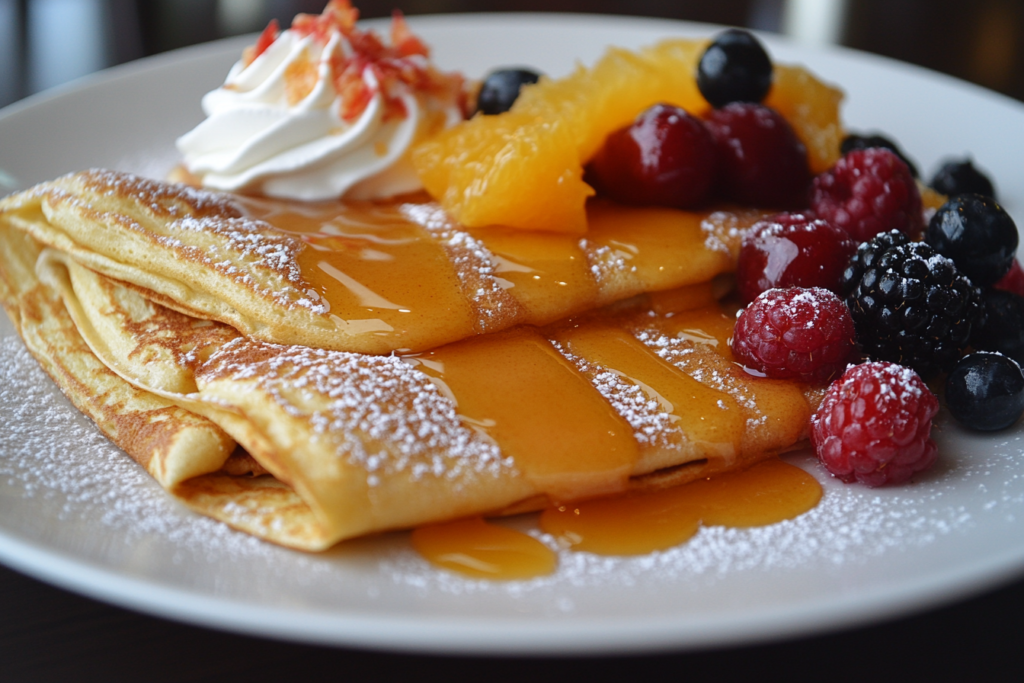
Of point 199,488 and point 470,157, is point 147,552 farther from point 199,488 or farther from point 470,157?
point 470,157

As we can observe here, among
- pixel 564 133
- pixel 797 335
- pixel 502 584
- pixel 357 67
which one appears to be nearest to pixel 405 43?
→ pixel 357 67

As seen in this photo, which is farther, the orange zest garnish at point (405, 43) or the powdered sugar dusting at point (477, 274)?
the orange zest garnish at point (405, 43)

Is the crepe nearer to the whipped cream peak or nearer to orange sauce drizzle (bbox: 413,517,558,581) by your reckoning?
the whipped cream peak

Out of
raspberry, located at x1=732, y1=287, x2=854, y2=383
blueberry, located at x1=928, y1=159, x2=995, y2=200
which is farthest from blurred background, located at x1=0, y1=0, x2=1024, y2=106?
raspberry, located at x1=732, y1=287, x2=854, y2=383

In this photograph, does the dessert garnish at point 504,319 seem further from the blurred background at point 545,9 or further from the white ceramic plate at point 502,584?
the blurred background at point 545,9

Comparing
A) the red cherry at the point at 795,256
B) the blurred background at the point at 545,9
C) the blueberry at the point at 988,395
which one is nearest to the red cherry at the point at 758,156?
the red cherry at the point at 795,256

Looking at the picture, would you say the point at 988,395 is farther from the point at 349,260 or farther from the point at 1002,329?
the point at 349,260
